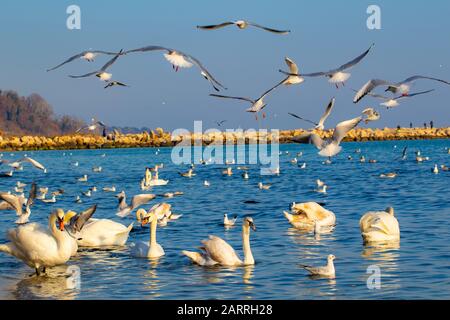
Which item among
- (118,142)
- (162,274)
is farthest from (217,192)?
(118,142)

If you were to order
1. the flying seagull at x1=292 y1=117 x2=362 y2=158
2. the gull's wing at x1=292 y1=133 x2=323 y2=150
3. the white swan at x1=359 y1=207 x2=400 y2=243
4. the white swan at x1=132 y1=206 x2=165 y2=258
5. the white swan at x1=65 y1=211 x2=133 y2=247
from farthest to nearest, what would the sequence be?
the white swan at x1=65 y1=211 x2=133 y2=247, the white swan at x1=359 y1=207 x2=400 y2=243, the white swan at x1=132 y1=206 x2=165 y2=258, the gull's wing at x1=292 y1=133 x2=323 y2=150, the flying seagull at x1=292 y1=117 x2=362 y2=158

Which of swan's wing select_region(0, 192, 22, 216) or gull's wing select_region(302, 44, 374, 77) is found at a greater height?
gull's wing select_region(302, 44, 374, 77)

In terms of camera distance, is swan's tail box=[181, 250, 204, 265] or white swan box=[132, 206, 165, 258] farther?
white swan box=[132, 206, 165, 258]

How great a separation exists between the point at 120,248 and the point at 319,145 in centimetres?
→ 528

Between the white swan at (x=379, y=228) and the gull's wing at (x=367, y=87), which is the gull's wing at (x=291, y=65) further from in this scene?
the white swan at (x=379, y=228)

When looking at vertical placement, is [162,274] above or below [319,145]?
below

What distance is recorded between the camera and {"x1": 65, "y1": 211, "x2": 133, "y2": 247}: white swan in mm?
17438

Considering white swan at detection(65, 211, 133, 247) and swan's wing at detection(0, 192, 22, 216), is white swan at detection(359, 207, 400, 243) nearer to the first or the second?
white swan at detection(65, 211, 133, 247)

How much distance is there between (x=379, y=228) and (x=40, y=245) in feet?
21.5

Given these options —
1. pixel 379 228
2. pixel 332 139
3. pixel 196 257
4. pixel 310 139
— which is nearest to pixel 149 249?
pixel 196 257

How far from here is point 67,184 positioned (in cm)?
4434
